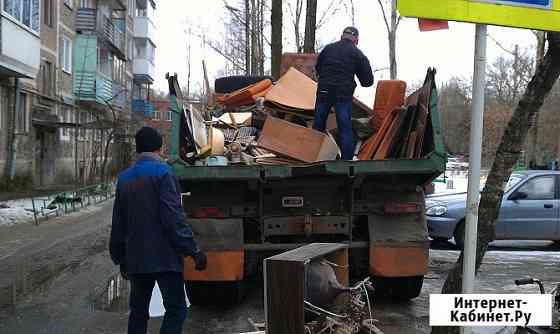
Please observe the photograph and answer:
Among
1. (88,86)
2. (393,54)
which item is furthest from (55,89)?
(393,54)

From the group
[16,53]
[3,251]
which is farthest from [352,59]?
[16,53]

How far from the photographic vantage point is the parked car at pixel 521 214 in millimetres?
11258

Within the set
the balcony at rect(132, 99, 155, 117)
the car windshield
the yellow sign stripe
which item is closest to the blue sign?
the yellow sign stripe

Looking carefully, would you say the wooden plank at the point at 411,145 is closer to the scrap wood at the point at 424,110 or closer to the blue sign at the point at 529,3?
the scrap wood at the point at 424,110

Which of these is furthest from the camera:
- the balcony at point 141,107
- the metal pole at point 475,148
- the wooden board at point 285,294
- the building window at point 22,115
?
the balcony at point 141,107

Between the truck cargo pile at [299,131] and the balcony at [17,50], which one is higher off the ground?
the balcony at [17,50]

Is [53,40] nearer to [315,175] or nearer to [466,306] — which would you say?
[315,175]

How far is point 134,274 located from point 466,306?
2497 millimetres

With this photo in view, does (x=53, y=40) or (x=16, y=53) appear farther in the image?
(x=53, y=40)

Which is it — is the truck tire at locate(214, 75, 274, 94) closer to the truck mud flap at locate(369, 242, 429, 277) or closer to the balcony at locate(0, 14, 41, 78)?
the truck mud flap at locate(369, 242, 429, 277)

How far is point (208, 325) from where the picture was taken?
6.07m

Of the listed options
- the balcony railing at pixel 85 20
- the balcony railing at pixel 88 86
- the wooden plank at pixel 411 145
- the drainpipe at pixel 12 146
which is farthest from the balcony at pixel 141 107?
the wooden plank at pixel 411 145

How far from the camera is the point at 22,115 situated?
957 inches

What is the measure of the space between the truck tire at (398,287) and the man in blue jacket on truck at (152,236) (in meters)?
2.78
